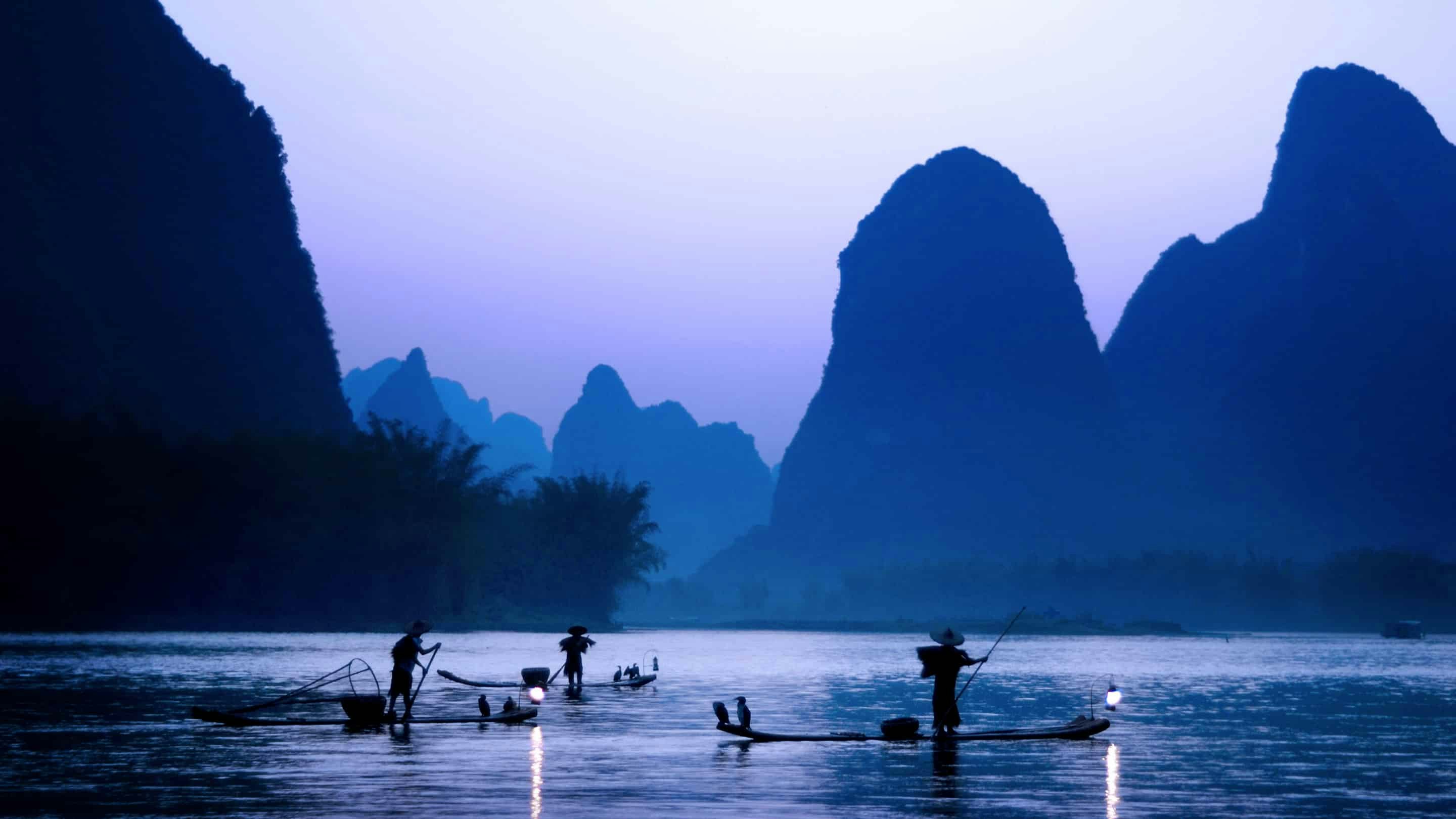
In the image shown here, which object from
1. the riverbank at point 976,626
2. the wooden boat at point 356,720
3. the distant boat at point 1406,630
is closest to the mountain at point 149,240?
the riverbank at point 976,626

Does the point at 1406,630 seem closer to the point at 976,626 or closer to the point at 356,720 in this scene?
the point at 976,626

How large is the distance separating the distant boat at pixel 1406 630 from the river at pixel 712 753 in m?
81.6

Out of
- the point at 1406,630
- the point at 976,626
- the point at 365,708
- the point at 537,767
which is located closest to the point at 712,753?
the point at 537,767

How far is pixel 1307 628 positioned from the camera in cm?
16100

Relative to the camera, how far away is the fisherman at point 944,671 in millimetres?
24766

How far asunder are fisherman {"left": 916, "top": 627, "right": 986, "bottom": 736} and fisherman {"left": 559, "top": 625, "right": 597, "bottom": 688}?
16.4 metres

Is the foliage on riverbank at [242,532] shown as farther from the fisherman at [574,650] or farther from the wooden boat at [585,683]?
the fisherman at [574,650]

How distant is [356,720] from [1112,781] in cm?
1355

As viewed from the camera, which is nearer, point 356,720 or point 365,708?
point 365,708

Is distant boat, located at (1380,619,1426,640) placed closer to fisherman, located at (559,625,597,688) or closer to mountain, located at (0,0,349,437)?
mountain, located at (0,0,349,437)

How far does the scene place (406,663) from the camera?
27938 millimetres

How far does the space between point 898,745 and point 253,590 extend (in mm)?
74822

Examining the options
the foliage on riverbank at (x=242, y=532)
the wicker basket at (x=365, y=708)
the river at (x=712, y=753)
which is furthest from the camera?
the foliage on riverbank at (x=242, y=532)

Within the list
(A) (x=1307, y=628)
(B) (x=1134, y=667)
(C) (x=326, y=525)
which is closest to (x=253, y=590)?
(C) (x=326, y=525)
